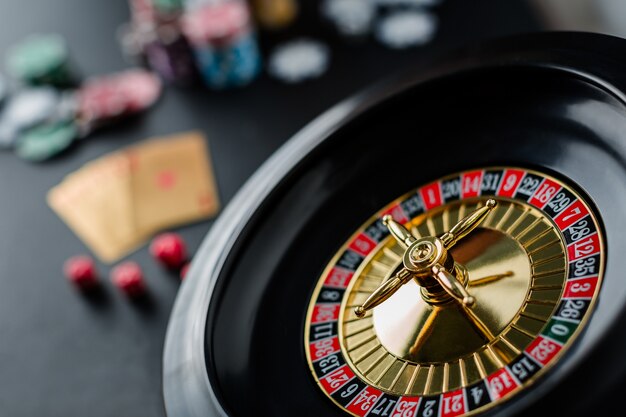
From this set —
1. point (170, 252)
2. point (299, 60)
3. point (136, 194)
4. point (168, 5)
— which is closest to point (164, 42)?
point (168, 5)

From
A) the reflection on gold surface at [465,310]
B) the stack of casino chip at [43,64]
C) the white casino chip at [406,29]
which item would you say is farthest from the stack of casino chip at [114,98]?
the reflection on gold surface at [465,310]

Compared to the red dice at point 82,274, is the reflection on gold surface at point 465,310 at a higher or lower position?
higher

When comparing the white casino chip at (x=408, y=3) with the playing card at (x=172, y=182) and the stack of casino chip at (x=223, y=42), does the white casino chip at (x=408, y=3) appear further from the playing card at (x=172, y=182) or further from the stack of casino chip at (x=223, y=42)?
the playing card at (x=172, y=182)

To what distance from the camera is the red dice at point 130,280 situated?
201cm

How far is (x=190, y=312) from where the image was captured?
4.48 ft

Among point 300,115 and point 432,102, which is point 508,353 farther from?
point 300,115

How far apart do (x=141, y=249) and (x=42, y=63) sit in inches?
36.5

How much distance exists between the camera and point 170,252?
80.7 inches

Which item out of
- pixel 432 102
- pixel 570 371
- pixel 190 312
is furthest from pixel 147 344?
pixel 570 371

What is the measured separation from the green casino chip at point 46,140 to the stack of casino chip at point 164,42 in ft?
1.04

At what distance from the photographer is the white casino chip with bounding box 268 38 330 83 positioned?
8.25 feet

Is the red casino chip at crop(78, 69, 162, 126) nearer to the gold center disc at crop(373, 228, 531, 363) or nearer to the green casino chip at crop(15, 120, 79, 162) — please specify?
the green casino chip at crop(15, 120, 79, 162)

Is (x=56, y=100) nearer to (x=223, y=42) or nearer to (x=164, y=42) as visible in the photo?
(x=164, y=42)

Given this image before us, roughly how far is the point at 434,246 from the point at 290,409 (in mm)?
300
